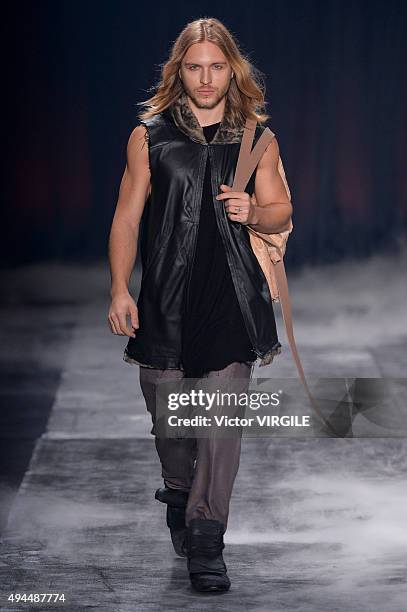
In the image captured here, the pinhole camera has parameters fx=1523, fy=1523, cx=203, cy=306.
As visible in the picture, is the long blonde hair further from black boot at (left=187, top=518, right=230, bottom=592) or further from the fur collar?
black boot at (left=187, top=518, right=230, bottom=592)

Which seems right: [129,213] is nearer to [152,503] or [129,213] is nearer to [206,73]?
[206,73]

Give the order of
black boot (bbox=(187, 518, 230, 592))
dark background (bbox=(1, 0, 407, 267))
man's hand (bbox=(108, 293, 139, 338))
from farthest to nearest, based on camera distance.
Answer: dark background (bbox=(1, 0, 407, 267)) → man's hand (bbox=(108, 293, 139, 338)) → black boot (bbox=(187, 518, 230, 592))

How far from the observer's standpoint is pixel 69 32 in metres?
10.6

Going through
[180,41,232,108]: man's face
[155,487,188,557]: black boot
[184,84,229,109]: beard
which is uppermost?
[180,41,232,108]: man's face

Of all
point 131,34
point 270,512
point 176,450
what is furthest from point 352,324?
point 176,450

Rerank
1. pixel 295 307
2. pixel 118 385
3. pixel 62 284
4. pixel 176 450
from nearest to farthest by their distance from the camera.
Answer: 1. pixel 176 450
2. pixel 118 385
3. pixel 295 307
4. pixel 62 284

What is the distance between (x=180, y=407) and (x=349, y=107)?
742 centimetres

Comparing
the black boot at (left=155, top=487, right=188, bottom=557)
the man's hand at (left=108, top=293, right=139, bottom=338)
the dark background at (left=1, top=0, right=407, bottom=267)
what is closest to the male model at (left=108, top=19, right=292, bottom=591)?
the man's hand at (left=108, top=293, right=139, bottom=338)

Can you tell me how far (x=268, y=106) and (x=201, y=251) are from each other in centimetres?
735

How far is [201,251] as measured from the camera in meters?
3.63

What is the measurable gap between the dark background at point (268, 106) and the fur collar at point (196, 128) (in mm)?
6854

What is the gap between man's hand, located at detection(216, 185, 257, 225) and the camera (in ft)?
11.5

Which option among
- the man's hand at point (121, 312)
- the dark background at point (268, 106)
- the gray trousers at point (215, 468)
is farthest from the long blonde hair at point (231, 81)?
the dark background at point (268, 106)

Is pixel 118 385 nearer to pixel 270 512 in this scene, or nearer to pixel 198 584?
pixel 270 512
